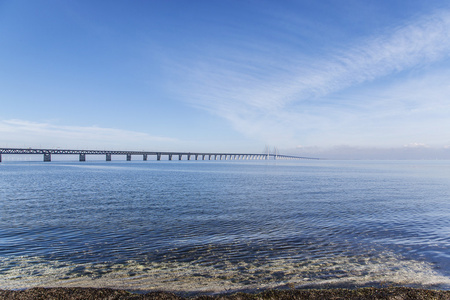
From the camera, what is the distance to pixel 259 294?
8.47m

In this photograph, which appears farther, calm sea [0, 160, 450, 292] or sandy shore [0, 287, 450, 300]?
calm sea [0, 160, 450, 292]

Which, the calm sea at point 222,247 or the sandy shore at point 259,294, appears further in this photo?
the calm sea at point 222,247

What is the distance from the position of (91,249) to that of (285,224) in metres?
11.7

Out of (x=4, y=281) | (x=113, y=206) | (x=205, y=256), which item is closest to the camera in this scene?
(x=4, y=281)

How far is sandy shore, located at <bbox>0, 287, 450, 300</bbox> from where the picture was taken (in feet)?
26.5

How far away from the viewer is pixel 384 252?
42.8ft

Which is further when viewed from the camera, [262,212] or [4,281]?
[262,212]

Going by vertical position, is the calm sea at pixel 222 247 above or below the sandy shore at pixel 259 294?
below

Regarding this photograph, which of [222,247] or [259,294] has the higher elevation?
[259,294]

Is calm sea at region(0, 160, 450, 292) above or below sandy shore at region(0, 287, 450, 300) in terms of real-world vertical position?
below

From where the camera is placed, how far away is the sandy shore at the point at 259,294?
8078mm

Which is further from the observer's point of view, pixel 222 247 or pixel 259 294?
pixel 222 247

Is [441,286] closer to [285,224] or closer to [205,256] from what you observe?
[205,256]

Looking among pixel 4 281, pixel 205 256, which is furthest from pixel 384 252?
pixel 4 281
